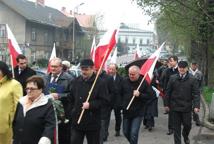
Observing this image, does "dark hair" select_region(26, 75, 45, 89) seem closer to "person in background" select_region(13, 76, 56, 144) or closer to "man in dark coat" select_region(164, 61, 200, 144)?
"person in background" select_region(13, 76, 56, 144)

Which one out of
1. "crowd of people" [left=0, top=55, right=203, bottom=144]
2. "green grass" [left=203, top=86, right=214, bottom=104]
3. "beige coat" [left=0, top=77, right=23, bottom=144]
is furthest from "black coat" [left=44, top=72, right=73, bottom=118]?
"green grass" [left=203, top=86, right=214, bottom=104]

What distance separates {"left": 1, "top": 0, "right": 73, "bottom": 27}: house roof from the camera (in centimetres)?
5937

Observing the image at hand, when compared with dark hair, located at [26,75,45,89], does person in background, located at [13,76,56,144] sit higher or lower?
lower

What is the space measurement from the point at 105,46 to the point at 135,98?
1.04 metres

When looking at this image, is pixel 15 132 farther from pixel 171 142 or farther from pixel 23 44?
pixel 23 44

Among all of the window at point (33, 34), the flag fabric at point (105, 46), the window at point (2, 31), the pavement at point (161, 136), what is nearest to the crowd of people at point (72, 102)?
the flag fabric at point (105, 46)

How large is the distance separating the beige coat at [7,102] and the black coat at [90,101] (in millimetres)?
822

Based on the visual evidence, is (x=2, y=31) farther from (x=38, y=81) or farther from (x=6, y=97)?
(x=38, y=81)

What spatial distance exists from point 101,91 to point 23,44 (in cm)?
5277

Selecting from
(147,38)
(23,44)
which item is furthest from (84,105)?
(147,38)

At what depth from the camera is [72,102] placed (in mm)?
7875

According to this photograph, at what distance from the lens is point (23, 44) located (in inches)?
2339

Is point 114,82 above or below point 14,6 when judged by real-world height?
below

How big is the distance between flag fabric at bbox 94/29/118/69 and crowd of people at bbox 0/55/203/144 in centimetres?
43
